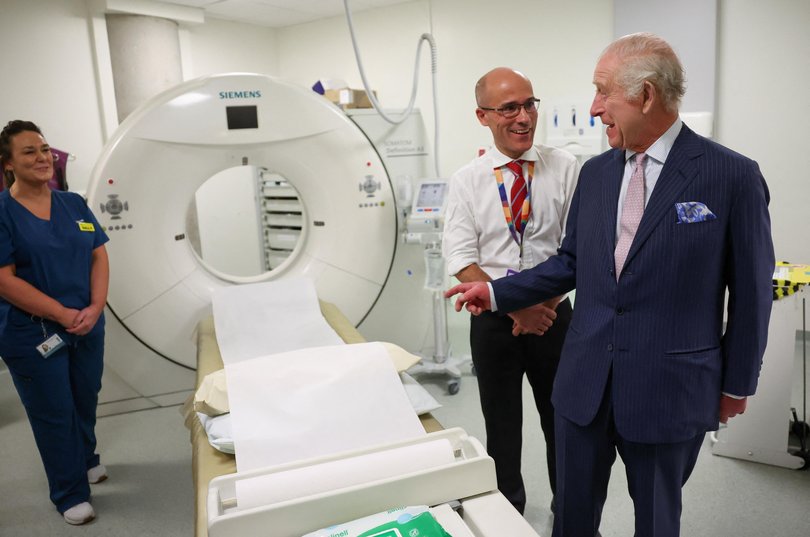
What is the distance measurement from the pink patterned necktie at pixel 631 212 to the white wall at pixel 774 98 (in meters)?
2.65

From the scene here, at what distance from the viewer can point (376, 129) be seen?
3135 mm

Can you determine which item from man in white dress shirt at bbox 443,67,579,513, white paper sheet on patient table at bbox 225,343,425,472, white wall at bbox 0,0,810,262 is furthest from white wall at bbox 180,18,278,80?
white paper sheet on patient table at bbox 225,343,425,472

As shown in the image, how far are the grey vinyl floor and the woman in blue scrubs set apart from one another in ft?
0.47

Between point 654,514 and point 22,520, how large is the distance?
211 cm

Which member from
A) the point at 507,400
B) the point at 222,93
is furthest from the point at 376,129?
the point at 507,400

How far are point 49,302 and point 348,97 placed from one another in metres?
1.76

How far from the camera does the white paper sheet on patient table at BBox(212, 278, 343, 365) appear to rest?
7.31 ft

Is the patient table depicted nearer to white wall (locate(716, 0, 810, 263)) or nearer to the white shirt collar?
the white shirt collar

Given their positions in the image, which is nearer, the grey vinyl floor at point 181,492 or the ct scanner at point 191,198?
the grey vinyl floor at point 181,492

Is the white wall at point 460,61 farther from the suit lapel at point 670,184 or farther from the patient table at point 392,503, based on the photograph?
the patient table at point 392,503

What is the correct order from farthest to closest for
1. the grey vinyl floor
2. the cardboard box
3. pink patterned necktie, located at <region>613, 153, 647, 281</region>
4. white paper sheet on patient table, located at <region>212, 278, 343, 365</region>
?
the cardboard box → white paper sheet on patient table, located at <region>212, 278, 343, 365</region> → the grey vinyl floor → pink patterned necktie, located at <region>613, 153, 647, 281</region>

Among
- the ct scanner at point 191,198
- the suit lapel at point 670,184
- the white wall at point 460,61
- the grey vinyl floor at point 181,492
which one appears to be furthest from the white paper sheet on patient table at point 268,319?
the white wall at point 460,61

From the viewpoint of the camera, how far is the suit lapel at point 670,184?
114 cm

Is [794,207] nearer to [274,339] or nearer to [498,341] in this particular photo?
[498,341]
